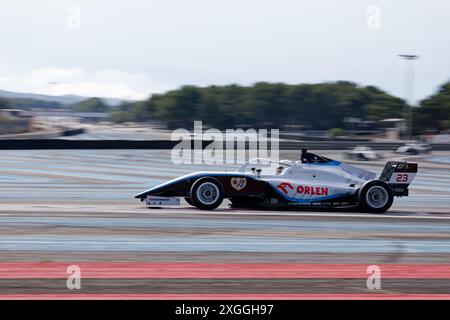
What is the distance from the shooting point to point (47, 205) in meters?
14.5

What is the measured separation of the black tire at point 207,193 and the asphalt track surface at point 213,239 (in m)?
0.24

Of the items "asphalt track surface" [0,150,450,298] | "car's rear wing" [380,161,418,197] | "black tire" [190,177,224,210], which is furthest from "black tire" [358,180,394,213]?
"black tire" [190,177,224,210]

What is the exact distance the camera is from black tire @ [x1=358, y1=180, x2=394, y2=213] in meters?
14.0

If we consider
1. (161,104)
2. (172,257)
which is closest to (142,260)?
(172,257)

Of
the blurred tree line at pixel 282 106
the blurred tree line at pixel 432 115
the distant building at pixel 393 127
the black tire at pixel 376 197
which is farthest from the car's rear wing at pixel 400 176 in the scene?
the blurred tree line at pixel 282 106

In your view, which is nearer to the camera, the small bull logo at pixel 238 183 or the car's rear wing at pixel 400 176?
the small bull logo at pixel 238 183

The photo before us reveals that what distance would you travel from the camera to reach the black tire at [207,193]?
1363 cm

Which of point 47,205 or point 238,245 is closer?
point 238,245

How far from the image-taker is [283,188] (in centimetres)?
1392

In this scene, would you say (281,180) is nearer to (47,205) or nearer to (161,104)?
(47,205)

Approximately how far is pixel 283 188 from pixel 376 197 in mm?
1844

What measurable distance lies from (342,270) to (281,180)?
5.65 metres

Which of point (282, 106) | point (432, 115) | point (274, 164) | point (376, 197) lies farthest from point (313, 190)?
point (282, 106)

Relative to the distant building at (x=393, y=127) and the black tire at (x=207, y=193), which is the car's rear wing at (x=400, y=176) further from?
the distant building at (x=393, y=127)
